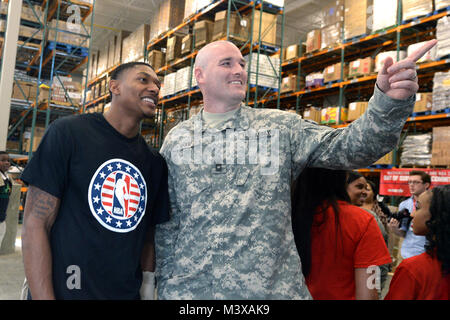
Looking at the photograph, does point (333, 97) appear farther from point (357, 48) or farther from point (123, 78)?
point (123, 78)

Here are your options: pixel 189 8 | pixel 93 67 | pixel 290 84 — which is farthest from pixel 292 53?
pixel 93 67

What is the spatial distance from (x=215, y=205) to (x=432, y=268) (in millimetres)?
992

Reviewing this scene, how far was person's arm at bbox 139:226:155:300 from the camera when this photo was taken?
1.76 meters

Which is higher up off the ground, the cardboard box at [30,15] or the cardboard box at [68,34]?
the cardboard box at [30,15]

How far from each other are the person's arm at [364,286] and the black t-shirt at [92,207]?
101cm

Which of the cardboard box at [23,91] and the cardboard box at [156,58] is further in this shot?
the cardboard box at [156,58]

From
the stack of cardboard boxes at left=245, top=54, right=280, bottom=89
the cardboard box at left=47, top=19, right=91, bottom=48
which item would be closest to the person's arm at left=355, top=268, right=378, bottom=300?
the stack of cardboard boxes at left=245, top=54, right=280, bottom=89

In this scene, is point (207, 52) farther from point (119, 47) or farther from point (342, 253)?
point (119, 47)

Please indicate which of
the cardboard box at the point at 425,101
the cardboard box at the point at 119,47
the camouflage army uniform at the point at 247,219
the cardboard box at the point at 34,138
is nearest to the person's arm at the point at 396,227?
the cardboard box at the point at 425,101

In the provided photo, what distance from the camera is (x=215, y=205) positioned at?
1656 millimetres

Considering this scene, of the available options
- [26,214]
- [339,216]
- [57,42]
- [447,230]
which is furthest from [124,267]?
[57,42]

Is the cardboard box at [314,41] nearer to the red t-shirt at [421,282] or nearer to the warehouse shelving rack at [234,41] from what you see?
the warehouse shelving rack at [234,41]

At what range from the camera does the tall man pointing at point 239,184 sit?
153 cm

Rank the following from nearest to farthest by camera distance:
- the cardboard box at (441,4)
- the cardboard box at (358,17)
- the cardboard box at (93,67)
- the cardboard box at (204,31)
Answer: the cardboard box at (441,4)
the cardboard box at (358,17)
the cardboard box at (204,31)
the cardboard box at (93,67)
